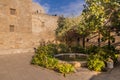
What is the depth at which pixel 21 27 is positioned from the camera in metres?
29.6

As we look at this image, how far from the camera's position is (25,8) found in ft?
98.6

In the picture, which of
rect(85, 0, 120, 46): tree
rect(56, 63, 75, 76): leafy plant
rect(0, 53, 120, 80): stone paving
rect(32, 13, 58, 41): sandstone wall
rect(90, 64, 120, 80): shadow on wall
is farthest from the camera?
rect(32, 13, 58, 41): sandstone wall

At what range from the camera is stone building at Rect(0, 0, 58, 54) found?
27234mm

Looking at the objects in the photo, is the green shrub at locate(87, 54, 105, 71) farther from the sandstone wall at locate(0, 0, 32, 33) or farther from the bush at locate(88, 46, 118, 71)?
the sandstone wall at locate(0, 0, 32, 33)

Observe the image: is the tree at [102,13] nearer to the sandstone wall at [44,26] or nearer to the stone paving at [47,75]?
the stone paving at [47,75]

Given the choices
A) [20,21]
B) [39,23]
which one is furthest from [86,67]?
[39,23]

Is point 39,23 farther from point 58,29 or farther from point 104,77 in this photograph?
point 104,77

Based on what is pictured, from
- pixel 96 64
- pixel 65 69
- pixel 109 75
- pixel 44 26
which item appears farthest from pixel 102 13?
pixel 44 26

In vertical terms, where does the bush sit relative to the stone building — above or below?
below

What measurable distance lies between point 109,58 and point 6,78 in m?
8.94

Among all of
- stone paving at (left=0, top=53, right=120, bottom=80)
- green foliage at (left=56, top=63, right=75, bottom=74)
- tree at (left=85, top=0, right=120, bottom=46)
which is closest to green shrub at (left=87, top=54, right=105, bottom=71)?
stone paving at (left=0, top=53, right=120, bottom=80)

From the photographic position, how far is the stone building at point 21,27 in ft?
89.4

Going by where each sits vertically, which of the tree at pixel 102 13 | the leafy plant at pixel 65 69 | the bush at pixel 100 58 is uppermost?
the tree at pixel 102 13

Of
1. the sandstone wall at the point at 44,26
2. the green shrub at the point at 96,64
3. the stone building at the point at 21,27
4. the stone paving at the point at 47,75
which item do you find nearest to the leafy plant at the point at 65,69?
the stone paving at the point at 47,75
